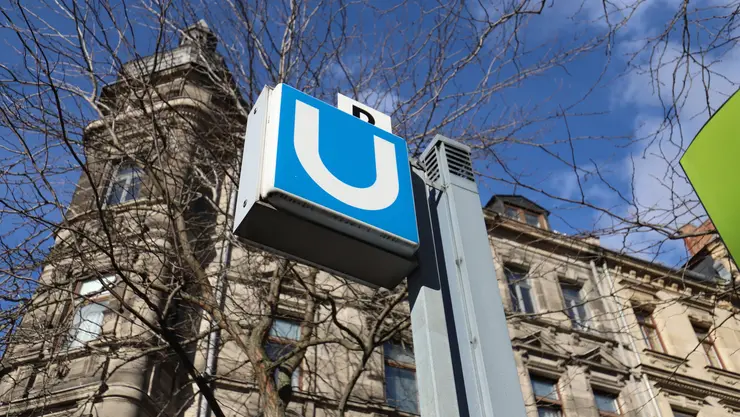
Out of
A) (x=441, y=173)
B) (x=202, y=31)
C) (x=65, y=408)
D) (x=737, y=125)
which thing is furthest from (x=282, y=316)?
(x=737, y=125)

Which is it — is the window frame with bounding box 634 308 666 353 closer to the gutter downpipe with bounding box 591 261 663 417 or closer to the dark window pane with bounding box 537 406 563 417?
the gutter downpipe with bounding box 591 261 663 417

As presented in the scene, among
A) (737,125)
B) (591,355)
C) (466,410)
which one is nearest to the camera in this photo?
(466,410)

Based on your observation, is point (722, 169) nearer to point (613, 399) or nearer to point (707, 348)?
point (613, 399)

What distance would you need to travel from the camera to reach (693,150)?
8.86 ft

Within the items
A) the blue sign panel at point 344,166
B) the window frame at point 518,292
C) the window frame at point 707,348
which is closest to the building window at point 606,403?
the window frame at point 518,292

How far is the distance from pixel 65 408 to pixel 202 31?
7047 millimetres

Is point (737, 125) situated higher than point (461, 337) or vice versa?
point (737, 125)

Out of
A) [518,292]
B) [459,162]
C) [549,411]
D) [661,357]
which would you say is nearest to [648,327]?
[661,357]

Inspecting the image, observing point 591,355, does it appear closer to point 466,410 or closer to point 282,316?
point 282,316

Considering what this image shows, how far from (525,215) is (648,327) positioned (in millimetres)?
5018

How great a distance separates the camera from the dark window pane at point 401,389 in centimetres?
1320

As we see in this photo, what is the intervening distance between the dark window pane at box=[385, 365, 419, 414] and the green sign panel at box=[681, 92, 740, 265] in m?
11.3

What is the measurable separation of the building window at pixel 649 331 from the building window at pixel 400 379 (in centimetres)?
795

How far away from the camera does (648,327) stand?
18766mm
